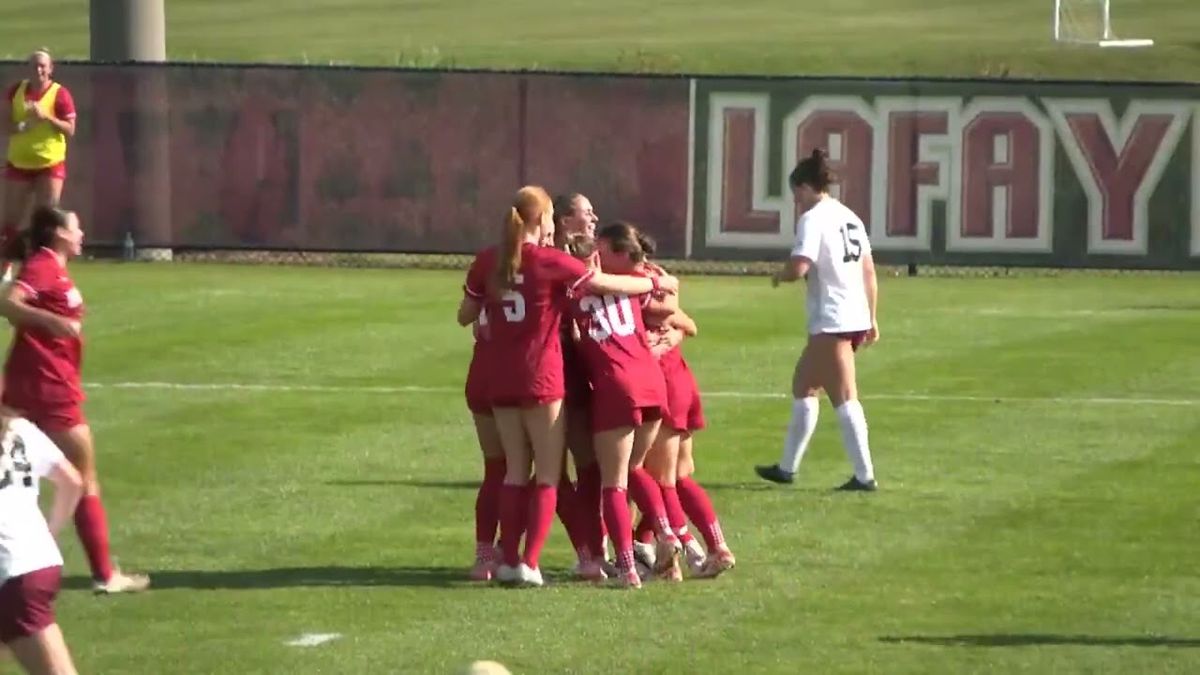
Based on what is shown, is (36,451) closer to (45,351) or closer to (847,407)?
(45,351)

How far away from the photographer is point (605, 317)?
39.5ft

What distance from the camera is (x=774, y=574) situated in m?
12.5

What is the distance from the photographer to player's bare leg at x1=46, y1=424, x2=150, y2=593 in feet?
38.1

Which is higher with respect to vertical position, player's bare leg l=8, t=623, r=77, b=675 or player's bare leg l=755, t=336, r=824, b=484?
player's bare leg l=8, t=623, r=77, b=675

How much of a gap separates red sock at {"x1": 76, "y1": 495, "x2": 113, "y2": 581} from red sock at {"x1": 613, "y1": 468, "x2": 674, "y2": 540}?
2500 mm

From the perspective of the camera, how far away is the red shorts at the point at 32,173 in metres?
25.3

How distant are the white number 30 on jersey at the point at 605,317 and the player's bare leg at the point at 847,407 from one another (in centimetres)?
318

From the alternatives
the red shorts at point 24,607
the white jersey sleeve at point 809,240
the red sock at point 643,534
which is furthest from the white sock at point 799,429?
the red shorts at point 24,607

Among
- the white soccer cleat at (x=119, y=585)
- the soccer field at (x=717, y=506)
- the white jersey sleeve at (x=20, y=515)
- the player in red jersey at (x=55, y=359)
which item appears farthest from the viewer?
the white soccer cleat at (x=119, y=585)

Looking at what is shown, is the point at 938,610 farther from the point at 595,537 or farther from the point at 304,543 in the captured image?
the point at 304,543

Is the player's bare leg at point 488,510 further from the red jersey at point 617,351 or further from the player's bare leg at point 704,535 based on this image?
the player's bare leg at point 704,535

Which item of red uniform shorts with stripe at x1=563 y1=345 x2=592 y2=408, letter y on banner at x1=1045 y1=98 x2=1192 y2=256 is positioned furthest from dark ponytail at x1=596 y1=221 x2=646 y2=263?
letter y on banner at x1=1045 y1=98 x2=1192 y2=256

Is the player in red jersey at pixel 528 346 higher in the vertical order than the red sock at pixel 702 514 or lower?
higher

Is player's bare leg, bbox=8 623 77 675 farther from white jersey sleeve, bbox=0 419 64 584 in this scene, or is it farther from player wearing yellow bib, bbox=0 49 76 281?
player wearing yellow bib, bbox=0 49 76 281
